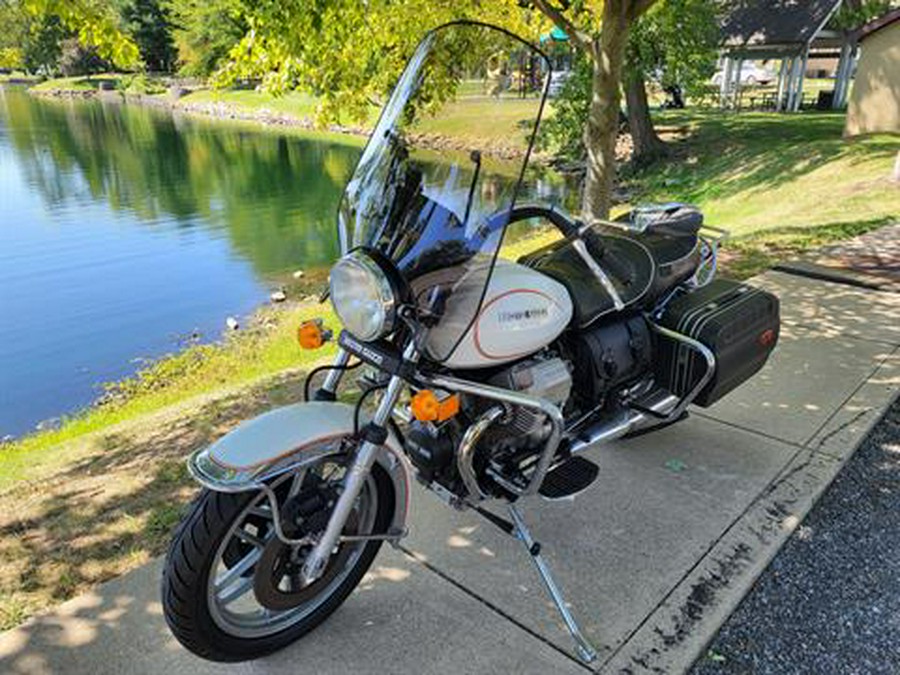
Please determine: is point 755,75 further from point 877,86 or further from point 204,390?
point 204,390

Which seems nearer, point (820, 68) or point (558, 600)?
point (558, 600)

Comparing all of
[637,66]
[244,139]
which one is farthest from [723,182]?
[244,139]

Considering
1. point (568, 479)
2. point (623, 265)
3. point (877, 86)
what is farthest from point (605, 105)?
point (877, 86)

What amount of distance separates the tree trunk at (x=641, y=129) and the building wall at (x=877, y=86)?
4.56m

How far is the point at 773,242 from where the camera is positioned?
7605mm

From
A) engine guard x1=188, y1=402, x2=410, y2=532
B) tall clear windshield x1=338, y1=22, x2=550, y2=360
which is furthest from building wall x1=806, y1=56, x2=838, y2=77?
engine guard x1=188, y1=402, x2=410, y2=532

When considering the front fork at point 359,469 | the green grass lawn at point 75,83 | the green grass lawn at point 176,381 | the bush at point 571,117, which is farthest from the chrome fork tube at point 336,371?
the green grass lawn at point 75,83

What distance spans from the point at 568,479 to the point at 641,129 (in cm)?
1767

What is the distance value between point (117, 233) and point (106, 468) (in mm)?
12747

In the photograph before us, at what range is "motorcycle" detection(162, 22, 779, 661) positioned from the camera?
2045mm

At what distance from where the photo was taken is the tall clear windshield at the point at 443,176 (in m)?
2.08

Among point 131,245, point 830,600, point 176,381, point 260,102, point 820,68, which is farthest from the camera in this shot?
point 260,102

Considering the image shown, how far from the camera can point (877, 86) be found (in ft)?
48.9

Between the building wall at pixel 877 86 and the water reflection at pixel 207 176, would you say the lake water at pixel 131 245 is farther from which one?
the building wall at pixel 877 86
